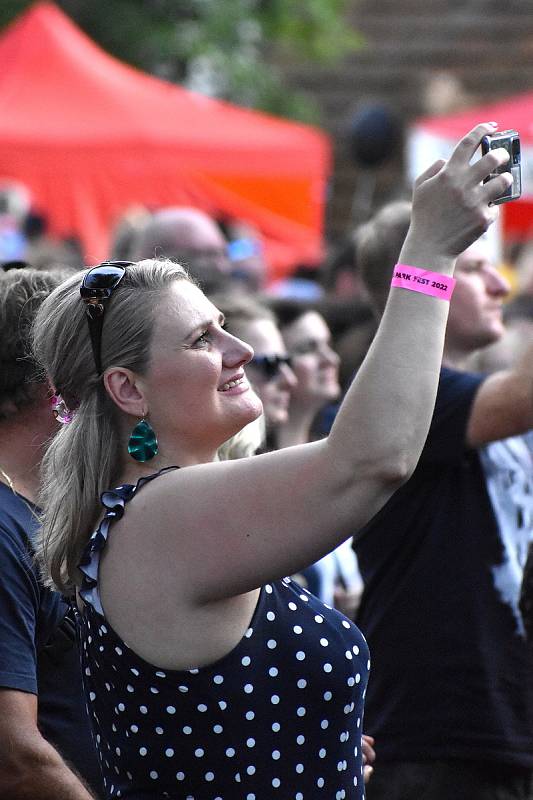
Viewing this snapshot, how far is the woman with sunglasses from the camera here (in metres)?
1.80

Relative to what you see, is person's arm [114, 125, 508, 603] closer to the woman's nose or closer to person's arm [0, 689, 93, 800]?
person's arm [0, 689, 93, 800]

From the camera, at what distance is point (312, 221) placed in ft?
31.7

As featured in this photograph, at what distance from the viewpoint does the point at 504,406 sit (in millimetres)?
2947

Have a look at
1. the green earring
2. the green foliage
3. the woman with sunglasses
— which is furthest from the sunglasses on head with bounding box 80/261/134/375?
the green foliage

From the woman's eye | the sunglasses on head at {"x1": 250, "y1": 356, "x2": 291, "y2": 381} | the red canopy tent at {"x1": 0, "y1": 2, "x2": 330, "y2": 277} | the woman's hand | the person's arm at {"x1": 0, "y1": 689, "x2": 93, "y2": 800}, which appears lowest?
the person's arm at {"x1": 0, "y1": 689, "x2": 93, "y2": 800}

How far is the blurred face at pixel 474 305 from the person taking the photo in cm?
328

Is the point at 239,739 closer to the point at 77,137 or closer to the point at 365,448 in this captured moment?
the point at 365,448

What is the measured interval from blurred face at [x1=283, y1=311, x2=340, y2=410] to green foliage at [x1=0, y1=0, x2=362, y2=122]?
756cm

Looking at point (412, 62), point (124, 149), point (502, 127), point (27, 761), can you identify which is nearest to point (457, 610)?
point (27, 761)

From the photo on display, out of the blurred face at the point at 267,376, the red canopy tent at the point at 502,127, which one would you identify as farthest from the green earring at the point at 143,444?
the red canopy tent at the point at 502,127

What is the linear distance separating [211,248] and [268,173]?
11.5ft

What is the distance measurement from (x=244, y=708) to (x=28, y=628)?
57 centimetres

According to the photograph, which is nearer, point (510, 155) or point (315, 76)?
point (510, 155)

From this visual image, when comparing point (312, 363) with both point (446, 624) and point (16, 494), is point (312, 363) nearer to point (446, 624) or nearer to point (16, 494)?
point (446, 624)
